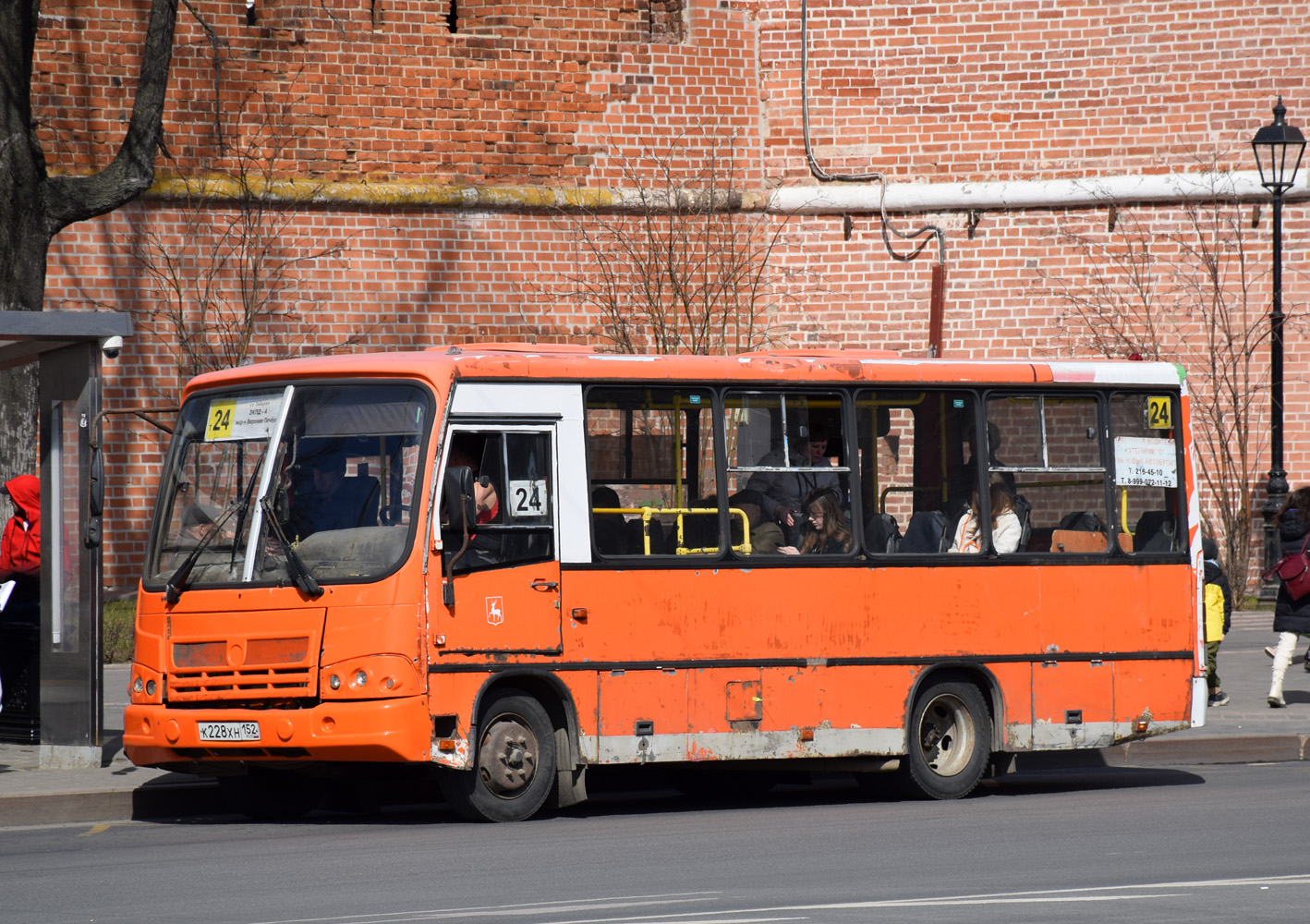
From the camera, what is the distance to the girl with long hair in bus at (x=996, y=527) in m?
12.4

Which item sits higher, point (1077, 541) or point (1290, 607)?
point (1077, 541)

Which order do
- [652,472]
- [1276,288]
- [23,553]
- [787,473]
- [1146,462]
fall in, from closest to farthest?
[652,472]
[787,473]
[1146,462]
[23,553]
[1276,288]

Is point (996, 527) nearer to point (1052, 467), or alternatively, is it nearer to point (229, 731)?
point (1052, 467)

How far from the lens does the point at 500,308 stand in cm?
2317

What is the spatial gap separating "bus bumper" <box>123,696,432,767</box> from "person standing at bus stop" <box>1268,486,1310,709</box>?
27.6 feet

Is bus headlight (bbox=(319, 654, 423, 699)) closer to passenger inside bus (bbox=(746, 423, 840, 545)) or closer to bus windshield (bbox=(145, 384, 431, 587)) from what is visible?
bus windshield (bbox=(145, 384, 431, 587))

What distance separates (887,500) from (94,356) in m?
4.90

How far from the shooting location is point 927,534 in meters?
12.3

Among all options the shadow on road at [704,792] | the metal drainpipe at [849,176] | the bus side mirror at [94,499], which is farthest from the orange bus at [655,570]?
the metal drainpipe at [849,176]

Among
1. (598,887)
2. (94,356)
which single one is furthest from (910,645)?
(94,356)

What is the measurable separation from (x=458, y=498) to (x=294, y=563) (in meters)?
0.93

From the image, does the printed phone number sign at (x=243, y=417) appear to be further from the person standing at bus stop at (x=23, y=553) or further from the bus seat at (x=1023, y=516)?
the bus seat at (x=1023, y=516)

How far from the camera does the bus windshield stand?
10484 millimetres

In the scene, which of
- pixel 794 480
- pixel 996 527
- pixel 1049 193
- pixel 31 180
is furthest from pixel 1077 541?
pixel 1049 193
